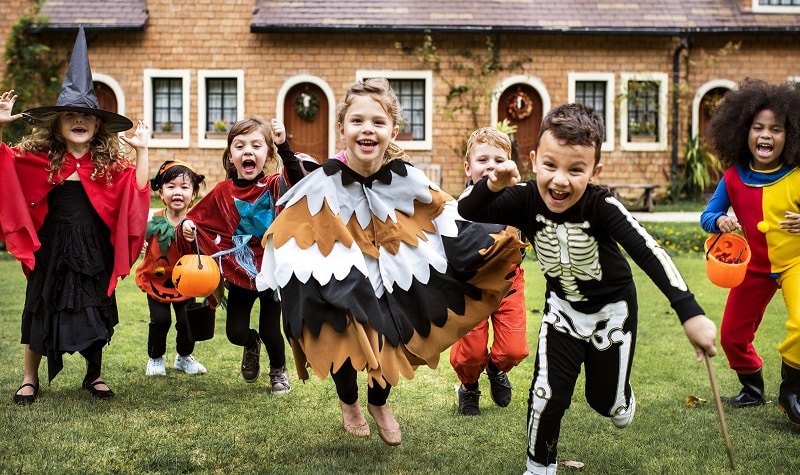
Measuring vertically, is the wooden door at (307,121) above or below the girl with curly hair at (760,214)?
above

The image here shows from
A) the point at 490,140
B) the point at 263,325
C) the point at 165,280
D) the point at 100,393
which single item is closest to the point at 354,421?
the point at 263,325

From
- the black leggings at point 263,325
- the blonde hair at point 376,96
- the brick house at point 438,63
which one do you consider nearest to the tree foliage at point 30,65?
the brick house at point 438,63

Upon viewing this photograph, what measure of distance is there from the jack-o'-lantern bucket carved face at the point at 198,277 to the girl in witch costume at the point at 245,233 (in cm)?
15

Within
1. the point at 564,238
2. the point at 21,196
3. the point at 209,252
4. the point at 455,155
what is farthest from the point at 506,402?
the point at 455,155

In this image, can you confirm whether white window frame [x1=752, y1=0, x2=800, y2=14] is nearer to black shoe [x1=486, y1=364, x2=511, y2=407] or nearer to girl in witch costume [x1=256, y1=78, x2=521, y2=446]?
black shoe [x1=486, y1=364, x2=511, y2=407]

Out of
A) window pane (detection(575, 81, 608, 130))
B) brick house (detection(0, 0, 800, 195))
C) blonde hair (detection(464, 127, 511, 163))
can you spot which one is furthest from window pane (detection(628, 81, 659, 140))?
blonde hair (detection(464, 127, 511, 163))

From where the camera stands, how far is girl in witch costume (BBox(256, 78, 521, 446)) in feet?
12.7

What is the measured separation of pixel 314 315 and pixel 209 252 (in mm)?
2025

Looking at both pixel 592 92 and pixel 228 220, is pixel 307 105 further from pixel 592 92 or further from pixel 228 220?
pixel 228 220

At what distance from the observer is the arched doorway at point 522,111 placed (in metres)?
20.3

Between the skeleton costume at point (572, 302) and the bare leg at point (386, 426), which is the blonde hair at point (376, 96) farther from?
the bare leg at point (386, 426)

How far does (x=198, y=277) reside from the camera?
5352mm

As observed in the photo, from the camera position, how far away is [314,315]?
386 centimetres

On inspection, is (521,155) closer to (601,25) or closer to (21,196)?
(601,25)
